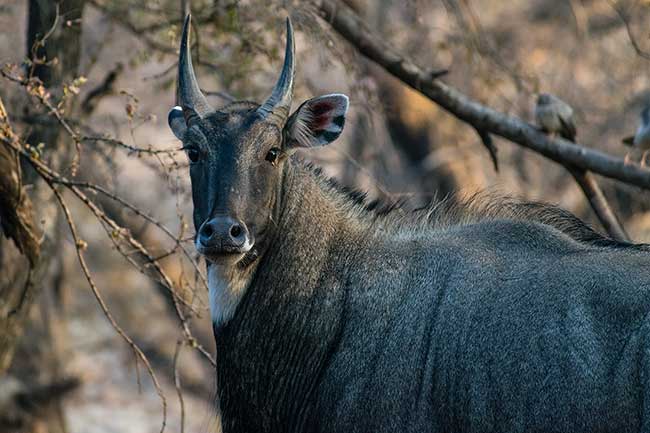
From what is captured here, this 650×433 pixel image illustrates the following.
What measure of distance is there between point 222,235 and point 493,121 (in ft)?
14.2

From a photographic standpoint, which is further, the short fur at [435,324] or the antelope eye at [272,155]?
the antelope eye at [272,155]

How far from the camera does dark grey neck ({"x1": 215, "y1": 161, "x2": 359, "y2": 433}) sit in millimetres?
8344

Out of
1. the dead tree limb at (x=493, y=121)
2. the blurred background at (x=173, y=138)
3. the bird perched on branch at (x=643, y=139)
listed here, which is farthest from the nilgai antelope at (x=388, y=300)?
the dead tree limb at (x=493, y=121)

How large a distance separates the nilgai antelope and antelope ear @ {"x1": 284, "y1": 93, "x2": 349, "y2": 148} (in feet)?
0.04

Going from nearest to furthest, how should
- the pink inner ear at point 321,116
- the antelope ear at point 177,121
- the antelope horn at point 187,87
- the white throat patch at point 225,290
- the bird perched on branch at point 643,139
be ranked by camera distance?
the white throat patch at point 225,290
the antelope horn at point 187,87
the pink inner ear at point 321,116
the antelope ear at point 177,121
the bird perched on branch at point 643,139

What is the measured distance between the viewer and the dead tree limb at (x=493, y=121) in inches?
Answer: 428

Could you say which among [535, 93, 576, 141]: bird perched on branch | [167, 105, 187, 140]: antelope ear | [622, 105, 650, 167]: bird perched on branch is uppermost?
[167, 105, 187, 140]: antelope ear

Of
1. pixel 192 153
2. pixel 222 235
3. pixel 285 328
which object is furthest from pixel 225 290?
pixel 192 153

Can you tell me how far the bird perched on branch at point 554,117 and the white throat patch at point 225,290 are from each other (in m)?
3.79

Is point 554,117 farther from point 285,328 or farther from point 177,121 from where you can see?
point 285,328

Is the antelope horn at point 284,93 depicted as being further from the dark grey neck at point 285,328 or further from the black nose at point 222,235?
the black nose at point 222,235

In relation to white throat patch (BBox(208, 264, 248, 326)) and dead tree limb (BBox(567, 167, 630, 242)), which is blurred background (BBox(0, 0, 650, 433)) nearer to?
white throat patch (BBox(208, 264, 248, 326))

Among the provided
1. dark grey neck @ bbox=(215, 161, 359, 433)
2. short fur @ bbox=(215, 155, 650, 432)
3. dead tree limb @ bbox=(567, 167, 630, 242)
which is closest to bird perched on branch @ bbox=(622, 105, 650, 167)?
dead tree limb @ bbox=(567, 167, 630, 242)

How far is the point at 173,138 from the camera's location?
20.4m
